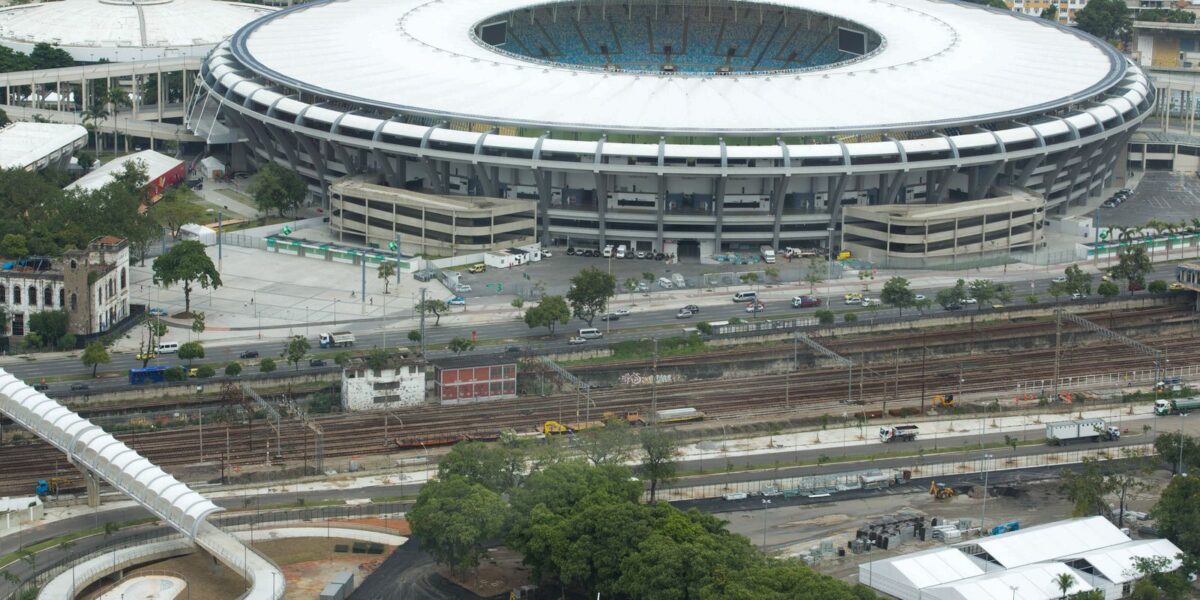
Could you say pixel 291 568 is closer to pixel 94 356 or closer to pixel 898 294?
pixel 94 356

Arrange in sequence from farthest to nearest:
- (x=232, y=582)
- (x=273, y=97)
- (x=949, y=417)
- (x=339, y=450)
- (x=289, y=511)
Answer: (x=273, y=97)
(x=949, y=417)
(x=339, y=450)
(x=289, y=511)
(x=232, y=582)

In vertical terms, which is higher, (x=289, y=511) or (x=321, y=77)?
(x=321, y=77)

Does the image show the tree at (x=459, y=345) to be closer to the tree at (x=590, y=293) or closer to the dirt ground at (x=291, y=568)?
the tree at (x=590, y=293)

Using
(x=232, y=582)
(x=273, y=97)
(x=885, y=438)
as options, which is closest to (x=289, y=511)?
(x=232, y=582)

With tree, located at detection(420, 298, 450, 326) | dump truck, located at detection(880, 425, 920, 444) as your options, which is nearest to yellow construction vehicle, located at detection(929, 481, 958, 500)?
dump truck, located at detection(880, 425, 920, 444)

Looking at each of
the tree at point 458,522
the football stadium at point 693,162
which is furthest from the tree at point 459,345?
the tree at point 458,522

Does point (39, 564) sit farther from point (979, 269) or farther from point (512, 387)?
point (979, 269)

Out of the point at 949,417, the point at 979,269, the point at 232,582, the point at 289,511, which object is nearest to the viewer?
the point at 232,582
